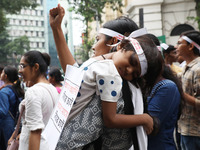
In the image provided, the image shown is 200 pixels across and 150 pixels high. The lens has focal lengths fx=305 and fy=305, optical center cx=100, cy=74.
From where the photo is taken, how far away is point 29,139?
2822mm

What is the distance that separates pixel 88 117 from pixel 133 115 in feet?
0.91

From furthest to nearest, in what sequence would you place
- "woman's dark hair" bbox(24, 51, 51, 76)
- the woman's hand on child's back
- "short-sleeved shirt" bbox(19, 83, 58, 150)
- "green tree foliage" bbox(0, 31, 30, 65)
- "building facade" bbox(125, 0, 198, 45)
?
"green tree foliage" bbox(0, 31, 30, 65) < "building facade" bbox(125, 0, 198, 45) < "woman's dark hair" bbox(24, 51, 51, 76) < "short-sleeved shirt" bbox(19, 83, 58, 150) < the woman's hand on child's back

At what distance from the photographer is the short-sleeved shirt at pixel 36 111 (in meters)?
2.83

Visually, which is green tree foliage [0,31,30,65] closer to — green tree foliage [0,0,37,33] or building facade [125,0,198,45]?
green tree foliage [0,0,37,33]

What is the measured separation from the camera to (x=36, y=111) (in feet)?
9.45

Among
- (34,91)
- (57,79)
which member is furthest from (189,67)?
(57,79)

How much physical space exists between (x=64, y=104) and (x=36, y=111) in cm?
115

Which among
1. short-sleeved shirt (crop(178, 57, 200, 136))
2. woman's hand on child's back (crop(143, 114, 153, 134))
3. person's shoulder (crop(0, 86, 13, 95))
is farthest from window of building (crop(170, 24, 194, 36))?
woman's hand on child's back (crop(143, 114, 153, 134))

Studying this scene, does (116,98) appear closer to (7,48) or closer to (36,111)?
(36,111)

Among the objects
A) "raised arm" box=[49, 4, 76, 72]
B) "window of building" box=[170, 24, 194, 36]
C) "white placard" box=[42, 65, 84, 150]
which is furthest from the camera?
"window of building" box=[170, 24, 194, 36]

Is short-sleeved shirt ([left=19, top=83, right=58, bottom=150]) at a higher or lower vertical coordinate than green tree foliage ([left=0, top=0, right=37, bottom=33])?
lower

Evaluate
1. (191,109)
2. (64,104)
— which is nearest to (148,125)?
(64,104)

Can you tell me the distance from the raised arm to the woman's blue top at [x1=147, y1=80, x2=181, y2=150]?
74cm

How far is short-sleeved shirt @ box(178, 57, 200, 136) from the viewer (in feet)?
12.5
